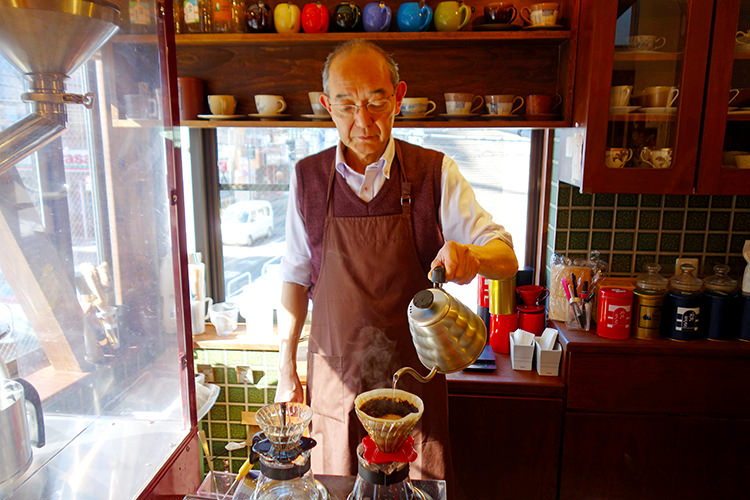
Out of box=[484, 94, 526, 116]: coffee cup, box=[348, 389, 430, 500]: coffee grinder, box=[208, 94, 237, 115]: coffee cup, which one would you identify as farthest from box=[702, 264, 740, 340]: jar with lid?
box=[208, 94, 237, 115]: coffee cup

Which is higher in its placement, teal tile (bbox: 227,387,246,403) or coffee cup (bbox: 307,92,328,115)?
coffee cup (bbox: 307,92,328,115)

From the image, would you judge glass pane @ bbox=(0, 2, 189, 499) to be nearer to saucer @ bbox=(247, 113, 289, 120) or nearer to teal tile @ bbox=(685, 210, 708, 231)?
saucer @ bbox=(247, 113, 289, 120)

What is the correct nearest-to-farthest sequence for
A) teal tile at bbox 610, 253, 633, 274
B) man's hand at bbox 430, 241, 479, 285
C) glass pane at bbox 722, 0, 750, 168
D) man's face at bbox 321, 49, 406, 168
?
man's hand at bbox 430, 241, 479, 285
man's face at bbox 321, 49, 406, 168
glass pane at bbox 722, 0, 750, 168
teal tile at bbox 610, 253, 633, 274

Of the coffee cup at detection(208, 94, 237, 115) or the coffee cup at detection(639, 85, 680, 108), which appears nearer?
the coffee cup at detection(639, 85, 680, 108)

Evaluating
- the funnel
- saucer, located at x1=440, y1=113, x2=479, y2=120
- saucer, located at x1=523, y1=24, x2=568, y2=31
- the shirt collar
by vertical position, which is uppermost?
saucer, located at x1=523, y1=24, x2=568, y2=31

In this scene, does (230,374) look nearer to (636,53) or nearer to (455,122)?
(455,122)

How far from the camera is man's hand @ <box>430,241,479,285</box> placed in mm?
1173

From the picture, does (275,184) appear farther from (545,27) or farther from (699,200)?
(699,200)

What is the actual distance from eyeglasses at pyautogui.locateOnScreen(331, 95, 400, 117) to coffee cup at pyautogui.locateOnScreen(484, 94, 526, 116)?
2.19 ft

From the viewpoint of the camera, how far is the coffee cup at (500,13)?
2057 mm

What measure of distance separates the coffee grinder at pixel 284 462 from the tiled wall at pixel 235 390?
1.39 m

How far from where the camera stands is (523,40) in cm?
216

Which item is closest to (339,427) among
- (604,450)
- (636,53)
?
(604,450)

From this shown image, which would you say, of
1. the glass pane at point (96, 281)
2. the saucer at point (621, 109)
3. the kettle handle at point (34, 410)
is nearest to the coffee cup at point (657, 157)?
the saucer at point (621, 109)
